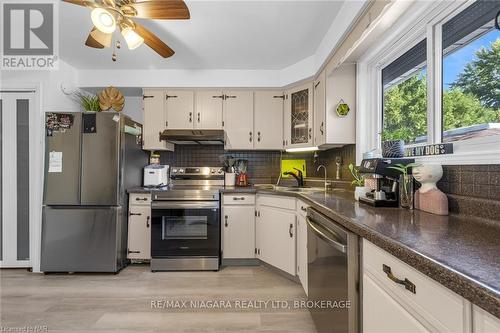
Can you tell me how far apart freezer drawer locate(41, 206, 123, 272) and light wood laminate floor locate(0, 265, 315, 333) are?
0.12m

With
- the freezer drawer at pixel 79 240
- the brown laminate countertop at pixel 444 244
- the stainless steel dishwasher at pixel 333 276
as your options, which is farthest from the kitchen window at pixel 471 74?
the freezer drawer at pixel 79 240

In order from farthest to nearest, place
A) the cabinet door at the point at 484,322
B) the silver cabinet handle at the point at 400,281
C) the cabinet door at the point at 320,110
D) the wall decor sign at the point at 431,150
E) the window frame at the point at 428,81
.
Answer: the cabinet door at the point at 320,110 → the wall decor sign at the point at 431,150 → the window frame at the point at 428,81 → the silver cabinet handle at the point at 400,281 → the cabinet door at the point at 484,322

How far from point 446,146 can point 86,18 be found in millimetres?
2896

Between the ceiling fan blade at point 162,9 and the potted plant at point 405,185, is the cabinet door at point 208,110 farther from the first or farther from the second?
the potted plant at point 405,185

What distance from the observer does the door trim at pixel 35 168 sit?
2766 mm

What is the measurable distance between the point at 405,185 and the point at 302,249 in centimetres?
114

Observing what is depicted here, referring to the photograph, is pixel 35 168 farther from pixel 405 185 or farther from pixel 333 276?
pixel 405 185

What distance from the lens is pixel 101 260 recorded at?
2.67 meters

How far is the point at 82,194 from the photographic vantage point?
2.69m

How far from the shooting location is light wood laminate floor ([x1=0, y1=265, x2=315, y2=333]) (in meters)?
1.83

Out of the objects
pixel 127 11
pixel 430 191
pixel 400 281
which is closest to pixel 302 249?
pixel 430 191

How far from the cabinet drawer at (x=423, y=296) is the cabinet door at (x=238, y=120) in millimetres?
2484

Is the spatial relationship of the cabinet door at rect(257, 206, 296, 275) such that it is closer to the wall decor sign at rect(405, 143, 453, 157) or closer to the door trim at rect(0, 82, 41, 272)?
the wall decor sign at rect(405, 143, 453, 157)

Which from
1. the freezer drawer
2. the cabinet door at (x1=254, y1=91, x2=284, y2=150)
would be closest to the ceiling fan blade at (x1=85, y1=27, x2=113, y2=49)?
the freezer drawer
